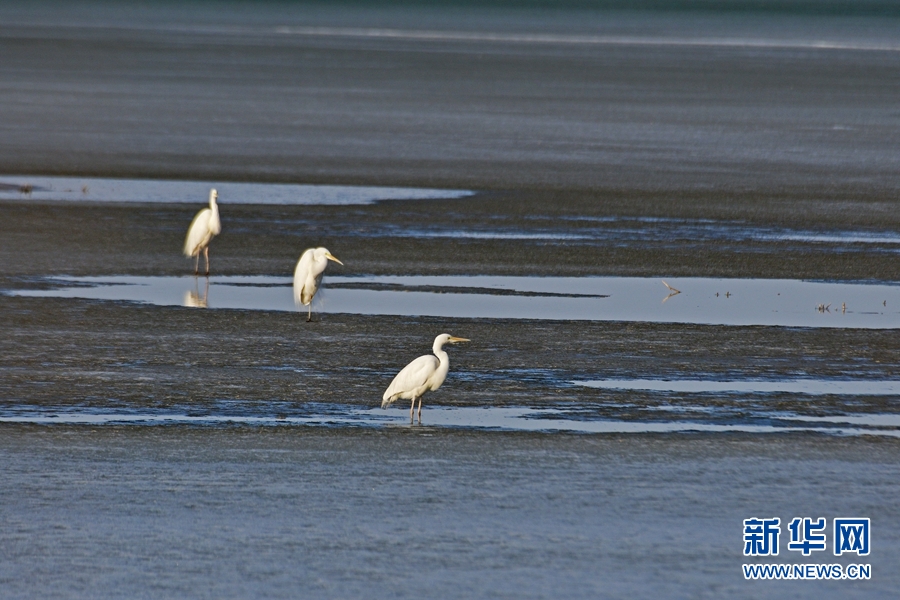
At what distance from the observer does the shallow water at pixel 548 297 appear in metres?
13.5

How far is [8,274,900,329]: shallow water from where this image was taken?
13547mm

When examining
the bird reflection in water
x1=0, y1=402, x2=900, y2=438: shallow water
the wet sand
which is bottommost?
the wet sand

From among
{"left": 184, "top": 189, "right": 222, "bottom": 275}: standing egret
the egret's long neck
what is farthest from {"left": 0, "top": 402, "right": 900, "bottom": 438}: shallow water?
{"left": 184, "top": 189, "right": 222, "bottom": 275}: standing egret

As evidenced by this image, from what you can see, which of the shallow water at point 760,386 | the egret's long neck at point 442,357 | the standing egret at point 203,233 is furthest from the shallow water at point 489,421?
the standing egret at point 203,233

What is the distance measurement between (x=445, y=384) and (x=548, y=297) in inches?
143

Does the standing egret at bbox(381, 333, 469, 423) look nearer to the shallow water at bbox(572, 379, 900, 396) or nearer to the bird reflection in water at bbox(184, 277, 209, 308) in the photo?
the shallow water at bbox(572, 379, 900, 396)

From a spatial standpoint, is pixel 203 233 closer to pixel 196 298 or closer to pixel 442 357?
pixel 196 298

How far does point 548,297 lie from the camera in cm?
1442

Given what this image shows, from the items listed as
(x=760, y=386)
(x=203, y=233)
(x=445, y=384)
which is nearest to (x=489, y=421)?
(x=445, y=384)

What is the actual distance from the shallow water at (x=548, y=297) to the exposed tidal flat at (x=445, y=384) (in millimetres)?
148

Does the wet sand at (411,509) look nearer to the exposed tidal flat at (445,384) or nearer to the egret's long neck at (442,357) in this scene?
the exposed tidal flat at (445,384)

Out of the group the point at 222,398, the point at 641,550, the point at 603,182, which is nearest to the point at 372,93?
the point at 603,182

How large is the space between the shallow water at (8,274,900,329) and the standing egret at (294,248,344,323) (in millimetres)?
272

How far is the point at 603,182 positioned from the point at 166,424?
1492 cm
